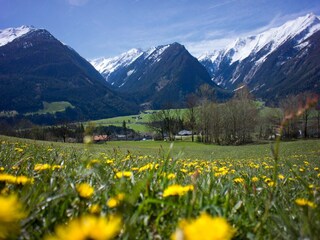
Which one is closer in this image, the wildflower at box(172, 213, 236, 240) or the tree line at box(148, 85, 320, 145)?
the wildflower at box(172, 213, 236, 240)

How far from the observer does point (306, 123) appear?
4003 inches

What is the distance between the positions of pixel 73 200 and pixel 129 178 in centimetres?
75

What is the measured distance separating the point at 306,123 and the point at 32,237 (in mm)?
112080

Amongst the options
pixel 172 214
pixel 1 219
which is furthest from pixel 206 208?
pixel 1 219

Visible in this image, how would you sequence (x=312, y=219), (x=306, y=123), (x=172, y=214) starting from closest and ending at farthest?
(x=312, y=219), (x=172, y=214), (x=306, y=123)

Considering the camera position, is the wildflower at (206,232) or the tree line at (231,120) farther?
the tree line at (231,120)

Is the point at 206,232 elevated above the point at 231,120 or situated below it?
below

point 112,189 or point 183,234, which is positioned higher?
point 183,234

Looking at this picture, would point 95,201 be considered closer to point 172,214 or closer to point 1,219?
point 172,214

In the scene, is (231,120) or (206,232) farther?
(231,120)

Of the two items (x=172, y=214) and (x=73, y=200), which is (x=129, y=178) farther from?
(x=172, y=214)

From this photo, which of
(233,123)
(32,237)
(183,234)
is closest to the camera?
(183,234)

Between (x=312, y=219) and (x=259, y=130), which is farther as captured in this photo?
(x=259, y=130)

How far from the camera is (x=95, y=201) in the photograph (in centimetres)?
181
